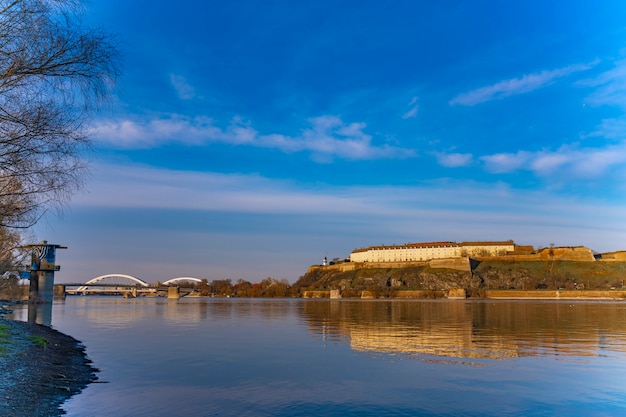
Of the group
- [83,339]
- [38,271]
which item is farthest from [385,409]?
[38,271]

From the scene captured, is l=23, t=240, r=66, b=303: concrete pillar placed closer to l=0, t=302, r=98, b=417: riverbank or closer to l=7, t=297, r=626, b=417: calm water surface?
l=7, t=297, r=626, b=417: calm water surface

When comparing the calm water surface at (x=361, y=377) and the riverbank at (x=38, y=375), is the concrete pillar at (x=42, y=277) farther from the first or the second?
the riverbank at (x=38, y=375)

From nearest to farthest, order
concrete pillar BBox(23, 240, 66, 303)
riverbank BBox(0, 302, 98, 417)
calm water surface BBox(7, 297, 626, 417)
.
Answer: riverbank BBox(0, 302, 98, 417) → calm water surface BBox(7, 297, 626, 417) → concrete pillar BBox(23, 240, 66, 303)

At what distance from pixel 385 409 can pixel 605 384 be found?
Result: 9593mm

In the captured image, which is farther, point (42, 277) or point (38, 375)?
point (42, 277)

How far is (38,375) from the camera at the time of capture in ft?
62.9

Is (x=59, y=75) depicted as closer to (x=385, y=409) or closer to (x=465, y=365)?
(x=385, y=409)

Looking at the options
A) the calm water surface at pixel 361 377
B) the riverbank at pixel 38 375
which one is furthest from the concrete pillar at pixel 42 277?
the riverbank at pixel 38 375

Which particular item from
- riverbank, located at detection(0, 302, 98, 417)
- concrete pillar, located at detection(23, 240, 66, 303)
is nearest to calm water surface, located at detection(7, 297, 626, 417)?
riverbank, located at detection(0, 302, 98, 417)

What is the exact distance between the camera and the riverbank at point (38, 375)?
1452 cm

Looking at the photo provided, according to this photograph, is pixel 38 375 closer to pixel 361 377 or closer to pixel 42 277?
pixel 361 377

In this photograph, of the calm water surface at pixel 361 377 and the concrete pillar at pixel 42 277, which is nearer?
the calm water surface at pixel 361 377

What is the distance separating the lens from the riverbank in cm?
1452

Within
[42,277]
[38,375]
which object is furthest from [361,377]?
[42,277]
